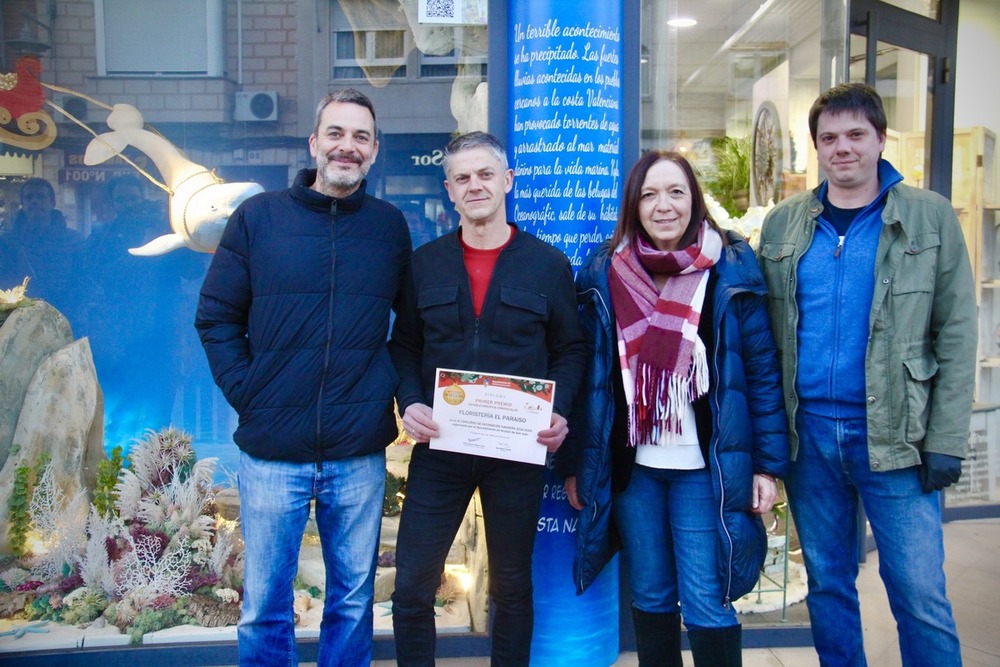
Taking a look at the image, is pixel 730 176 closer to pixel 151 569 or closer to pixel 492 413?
pixel 492 413

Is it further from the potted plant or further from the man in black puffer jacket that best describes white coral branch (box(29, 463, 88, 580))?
the potted plant

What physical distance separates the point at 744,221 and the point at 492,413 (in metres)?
1.78

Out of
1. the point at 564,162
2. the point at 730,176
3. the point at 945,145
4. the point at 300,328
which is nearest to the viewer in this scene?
the point at 300,328

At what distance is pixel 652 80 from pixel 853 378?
175cm

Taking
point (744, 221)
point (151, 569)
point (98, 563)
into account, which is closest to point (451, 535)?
point (151, 569)

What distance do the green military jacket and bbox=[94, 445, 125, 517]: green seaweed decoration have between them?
3.07 metres

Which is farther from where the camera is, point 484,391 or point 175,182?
point 175,182

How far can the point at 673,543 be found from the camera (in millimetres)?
2463

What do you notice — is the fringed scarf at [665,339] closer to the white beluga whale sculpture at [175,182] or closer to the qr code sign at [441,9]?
the qr code sign at [441,9]

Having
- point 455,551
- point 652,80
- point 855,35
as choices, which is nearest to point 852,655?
point 455,551

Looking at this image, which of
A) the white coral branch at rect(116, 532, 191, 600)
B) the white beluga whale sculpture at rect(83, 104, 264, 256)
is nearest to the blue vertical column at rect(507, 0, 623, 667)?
the white beluga whale sculpture at rect(83, 104, 264, 256)

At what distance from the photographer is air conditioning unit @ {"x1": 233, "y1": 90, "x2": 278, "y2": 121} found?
11.6 ft

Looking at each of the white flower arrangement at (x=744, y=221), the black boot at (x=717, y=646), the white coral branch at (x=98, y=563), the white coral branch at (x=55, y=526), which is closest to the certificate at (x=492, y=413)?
the black boot at (x=717, y=646)

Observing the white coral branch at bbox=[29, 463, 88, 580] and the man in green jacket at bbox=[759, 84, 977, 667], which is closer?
the man in green jacket at bbox=[759, 84, 977, 667]
